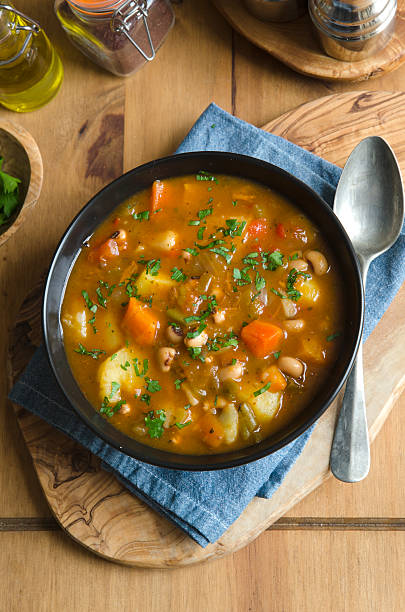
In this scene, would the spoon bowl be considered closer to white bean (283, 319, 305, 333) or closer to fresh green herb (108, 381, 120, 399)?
white bean (283, 319, 305, 333)

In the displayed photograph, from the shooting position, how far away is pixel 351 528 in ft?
11.9

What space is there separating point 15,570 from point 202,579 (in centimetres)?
109

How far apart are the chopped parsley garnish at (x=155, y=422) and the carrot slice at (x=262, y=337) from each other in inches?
21.9

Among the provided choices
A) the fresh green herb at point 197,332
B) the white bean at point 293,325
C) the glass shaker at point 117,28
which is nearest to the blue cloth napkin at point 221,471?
the white bean at point 293,325

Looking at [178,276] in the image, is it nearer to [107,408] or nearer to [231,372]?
Answer: [231,372]

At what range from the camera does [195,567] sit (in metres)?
3.64

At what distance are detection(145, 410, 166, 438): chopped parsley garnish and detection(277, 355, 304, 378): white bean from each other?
2.09 ft

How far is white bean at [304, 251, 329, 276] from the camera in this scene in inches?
127

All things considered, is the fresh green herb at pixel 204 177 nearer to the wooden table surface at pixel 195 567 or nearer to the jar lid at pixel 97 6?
the wooden table surface at pixel 195 567

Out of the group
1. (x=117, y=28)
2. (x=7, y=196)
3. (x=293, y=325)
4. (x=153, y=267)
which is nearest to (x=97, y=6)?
(x=117, y=28)

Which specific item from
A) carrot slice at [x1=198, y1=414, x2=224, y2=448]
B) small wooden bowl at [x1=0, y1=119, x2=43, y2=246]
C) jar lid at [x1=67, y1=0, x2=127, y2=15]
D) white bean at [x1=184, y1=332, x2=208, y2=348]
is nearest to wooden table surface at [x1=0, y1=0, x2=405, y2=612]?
small wooden bowl at [x1=0, y1=119, x2=43, y2=246]

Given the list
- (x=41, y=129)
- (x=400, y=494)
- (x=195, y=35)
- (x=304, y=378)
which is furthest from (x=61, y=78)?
(x=400, y=494)

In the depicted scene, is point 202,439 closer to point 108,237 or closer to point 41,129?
point 108,237

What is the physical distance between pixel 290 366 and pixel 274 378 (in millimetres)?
102
